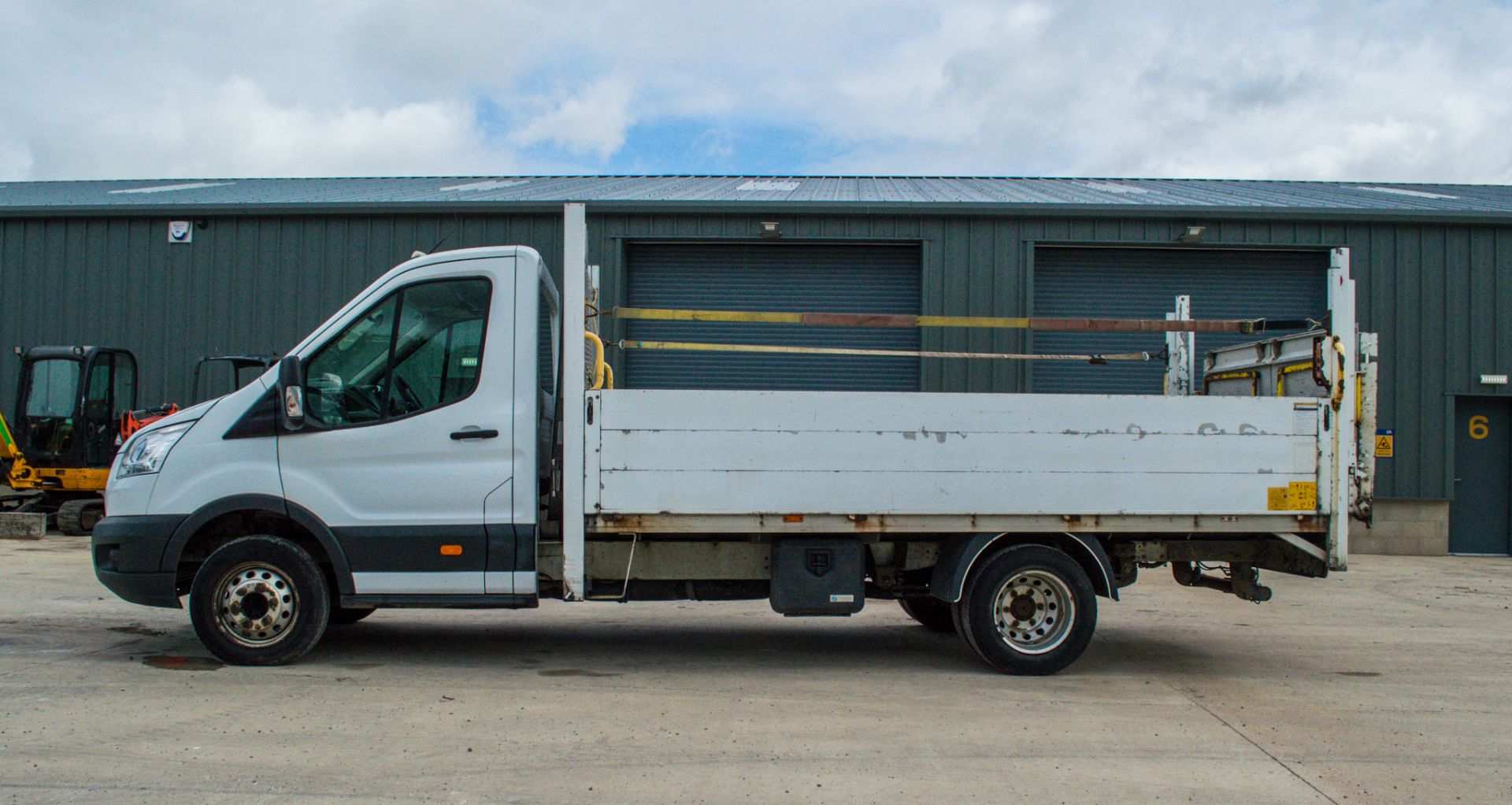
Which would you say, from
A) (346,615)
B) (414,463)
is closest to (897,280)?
(346,615)

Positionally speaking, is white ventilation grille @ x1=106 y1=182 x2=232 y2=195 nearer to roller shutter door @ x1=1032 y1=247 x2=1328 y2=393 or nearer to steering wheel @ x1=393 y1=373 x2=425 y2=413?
roller shutter door @ x1=1032 y1=247 x2=1328 y2=393

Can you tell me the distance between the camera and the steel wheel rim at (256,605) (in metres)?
6.04

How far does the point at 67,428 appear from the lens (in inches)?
583

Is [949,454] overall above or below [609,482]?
→ above

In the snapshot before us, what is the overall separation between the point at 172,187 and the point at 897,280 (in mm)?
14341

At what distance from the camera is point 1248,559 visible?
6.62m

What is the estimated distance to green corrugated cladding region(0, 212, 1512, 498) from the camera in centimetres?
1507

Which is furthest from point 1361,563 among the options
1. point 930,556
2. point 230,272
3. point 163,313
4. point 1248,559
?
point 163,313

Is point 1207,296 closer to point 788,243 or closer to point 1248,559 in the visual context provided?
point 788,243

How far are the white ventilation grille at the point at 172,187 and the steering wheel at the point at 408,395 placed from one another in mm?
16079

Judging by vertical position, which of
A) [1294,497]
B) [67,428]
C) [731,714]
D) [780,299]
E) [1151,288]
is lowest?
[731,714]

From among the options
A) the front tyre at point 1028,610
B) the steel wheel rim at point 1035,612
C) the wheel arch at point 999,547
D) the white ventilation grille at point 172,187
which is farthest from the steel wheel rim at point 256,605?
the white ventilation grille at point 172,187

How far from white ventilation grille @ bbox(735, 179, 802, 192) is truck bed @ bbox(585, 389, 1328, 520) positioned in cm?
1159

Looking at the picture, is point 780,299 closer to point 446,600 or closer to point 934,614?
point 934,614
